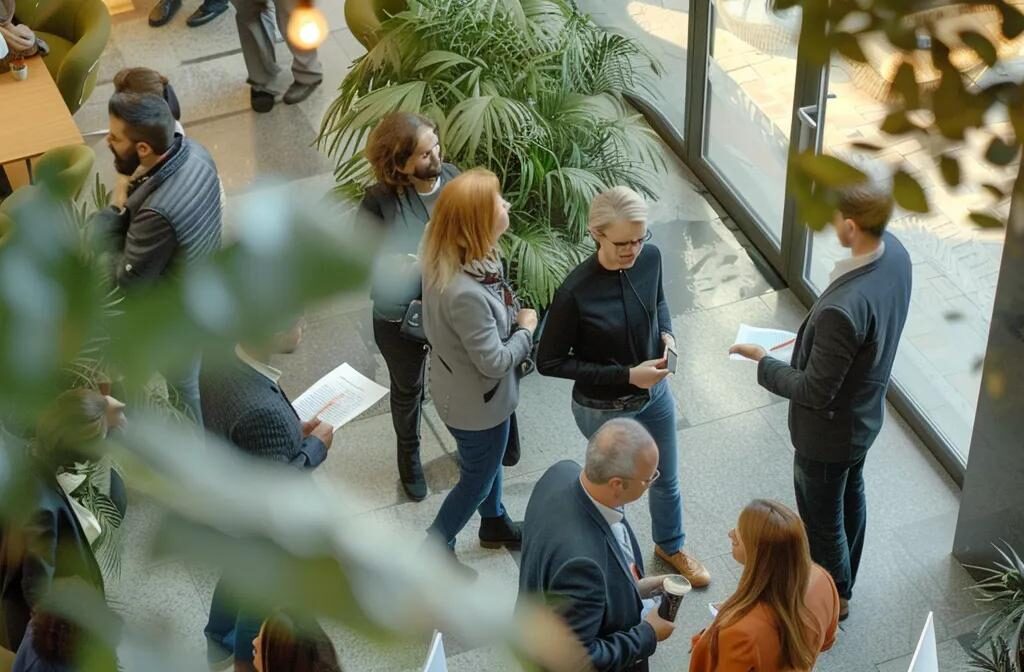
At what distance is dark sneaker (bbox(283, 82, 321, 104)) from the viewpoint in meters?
7.55

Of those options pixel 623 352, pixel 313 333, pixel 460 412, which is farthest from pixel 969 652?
pixel 313 333

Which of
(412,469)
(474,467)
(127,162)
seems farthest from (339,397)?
(127,162)

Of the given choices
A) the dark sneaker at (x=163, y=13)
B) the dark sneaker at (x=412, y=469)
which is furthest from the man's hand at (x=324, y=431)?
the dark sneaker at (x=163, y=13)

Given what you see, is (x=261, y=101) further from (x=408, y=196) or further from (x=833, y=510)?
(x=833, y=510)

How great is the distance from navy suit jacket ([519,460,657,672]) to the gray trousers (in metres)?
4.68

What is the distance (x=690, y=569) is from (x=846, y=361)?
4.01 ft

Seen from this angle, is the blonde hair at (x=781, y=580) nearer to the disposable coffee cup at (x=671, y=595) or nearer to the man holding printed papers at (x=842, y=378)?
the disposable coffee cup at (x=671, y=595)

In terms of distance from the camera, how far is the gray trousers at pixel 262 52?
7.31 meters

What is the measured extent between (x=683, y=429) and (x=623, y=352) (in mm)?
1320

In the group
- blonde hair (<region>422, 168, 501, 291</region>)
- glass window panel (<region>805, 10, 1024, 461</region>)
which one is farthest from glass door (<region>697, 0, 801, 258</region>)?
blonde hair (<region>422, 168, 501, 291</region>)

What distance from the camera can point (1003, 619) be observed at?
398 cm

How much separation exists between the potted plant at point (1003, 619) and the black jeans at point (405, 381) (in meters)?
1.99

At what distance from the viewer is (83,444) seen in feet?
1.58

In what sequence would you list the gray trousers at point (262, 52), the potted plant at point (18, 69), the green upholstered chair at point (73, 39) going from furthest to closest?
the gray trousers at point (262, 52)
the green upholstered chair at point (73, 39)
the potted plant at point (18, 69)
